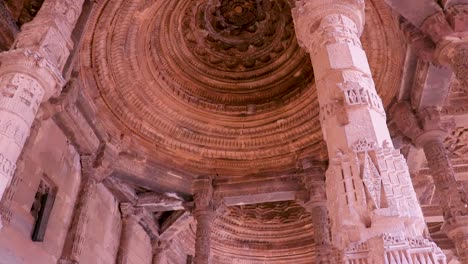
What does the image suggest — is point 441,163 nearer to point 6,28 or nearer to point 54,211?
point 54,211

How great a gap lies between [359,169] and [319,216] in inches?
224

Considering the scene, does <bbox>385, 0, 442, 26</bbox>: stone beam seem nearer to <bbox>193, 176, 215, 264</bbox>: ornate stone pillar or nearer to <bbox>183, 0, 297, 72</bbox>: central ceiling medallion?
<bbox>183, 0, 297, 72</bbox>: central ceiling medallion

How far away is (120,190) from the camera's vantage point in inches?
408

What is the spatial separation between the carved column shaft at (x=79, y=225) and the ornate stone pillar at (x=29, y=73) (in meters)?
3.22

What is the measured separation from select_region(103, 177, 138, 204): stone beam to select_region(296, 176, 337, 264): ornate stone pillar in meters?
3.87

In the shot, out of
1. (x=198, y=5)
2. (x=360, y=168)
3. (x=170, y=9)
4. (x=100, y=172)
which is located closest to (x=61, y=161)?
(x=100, y=172)

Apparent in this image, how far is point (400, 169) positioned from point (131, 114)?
732cm

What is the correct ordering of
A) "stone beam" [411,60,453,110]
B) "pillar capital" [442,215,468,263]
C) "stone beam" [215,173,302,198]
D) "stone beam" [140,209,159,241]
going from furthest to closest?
"stone beam" [140,209,159,241]
"stone beam" [215,173,302,198]
"stone beam" [411,60,453,110]
"pillar capital" [442,215,468,263]

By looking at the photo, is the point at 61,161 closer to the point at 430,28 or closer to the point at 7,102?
the point at 7,102

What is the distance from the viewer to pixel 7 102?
217 inches

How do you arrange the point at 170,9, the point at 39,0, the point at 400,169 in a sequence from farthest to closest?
the point at 170,9, the point at 39,0, the point at 400,169

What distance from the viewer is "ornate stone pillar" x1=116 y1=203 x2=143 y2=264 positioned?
10.1 m

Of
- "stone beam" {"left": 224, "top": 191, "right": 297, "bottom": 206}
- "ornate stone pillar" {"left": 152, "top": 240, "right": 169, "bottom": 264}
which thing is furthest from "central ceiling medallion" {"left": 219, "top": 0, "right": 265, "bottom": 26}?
"ornate stone pillar" {"left": 152, "top": 240, "right": 169, "bottom": 264}

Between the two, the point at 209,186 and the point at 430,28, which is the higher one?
the point at 430,28
